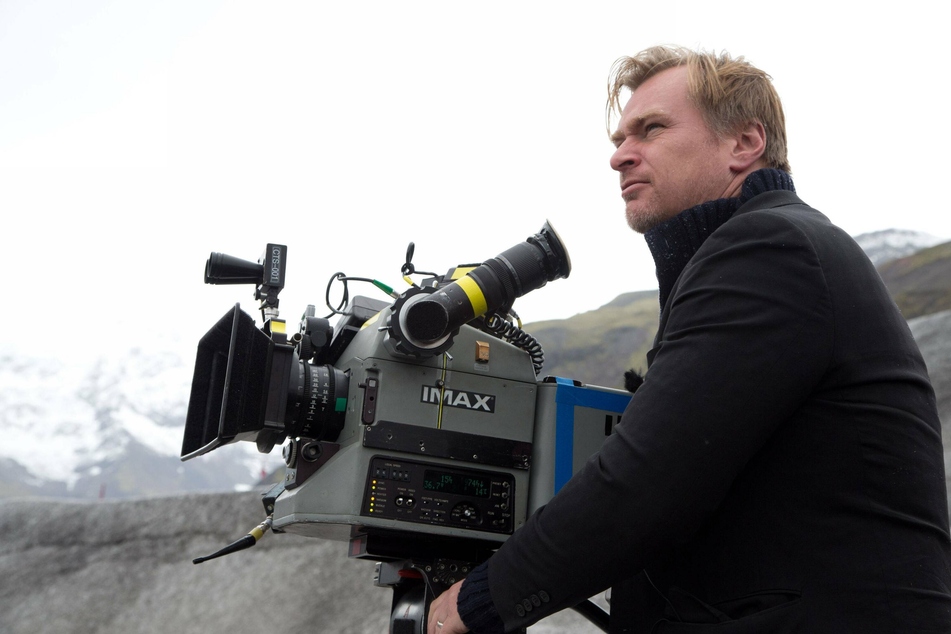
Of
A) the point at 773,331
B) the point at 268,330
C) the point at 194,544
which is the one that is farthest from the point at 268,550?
the point at 773,331

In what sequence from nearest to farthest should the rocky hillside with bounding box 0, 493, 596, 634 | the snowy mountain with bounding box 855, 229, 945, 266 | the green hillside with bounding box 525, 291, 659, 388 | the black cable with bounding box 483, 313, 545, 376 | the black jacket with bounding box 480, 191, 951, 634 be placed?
the black jacket with bounding box 480, 191, 951, 634 → the black cable with bounding box 483, 313, 545, 376 → the rocky hillside with bounding box 0, 493, 596, 634 → the green hillside with bounding box 525, 291, 659, 388 → the snowy mountain with bounding box 855, 229, 945, 266

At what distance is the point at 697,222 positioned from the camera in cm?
152

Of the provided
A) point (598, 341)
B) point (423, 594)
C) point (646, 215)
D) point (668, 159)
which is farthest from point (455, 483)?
point (598, 341)

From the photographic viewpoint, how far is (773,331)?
115 cm

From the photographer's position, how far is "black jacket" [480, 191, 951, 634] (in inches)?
44.2

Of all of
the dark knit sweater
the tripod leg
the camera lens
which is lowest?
the tripod leg

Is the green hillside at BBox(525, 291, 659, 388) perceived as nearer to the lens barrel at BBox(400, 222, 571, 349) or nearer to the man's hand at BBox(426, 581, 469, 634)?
the lens barrel at BBox(400, 222, 571, 349)

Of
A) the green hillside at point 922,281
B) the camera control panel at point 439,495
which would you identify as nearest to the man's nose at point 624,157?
the camera control panel at point 439,495

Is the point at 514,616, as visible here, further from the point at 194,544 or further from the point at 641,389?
the point at 194,544

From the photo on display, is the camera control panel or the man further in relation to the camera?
the camera control panel

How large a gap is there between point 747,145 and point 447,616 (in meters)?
1.05

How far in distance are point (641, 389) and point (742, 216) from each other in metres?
0.32

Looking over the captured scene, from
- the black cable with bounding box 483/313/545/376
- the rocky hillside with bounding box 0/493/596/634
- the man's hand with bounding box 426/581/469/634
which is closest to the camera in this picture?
the man's hand with bounding box 426/581/469/634

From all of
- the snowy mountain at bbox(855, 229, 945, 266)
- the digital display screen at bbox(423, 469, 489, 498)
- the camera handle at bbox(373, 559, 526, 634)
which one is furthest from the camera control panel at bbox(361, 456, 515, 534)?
the snowy mountain at bbox(855, 229, 945, 266)
